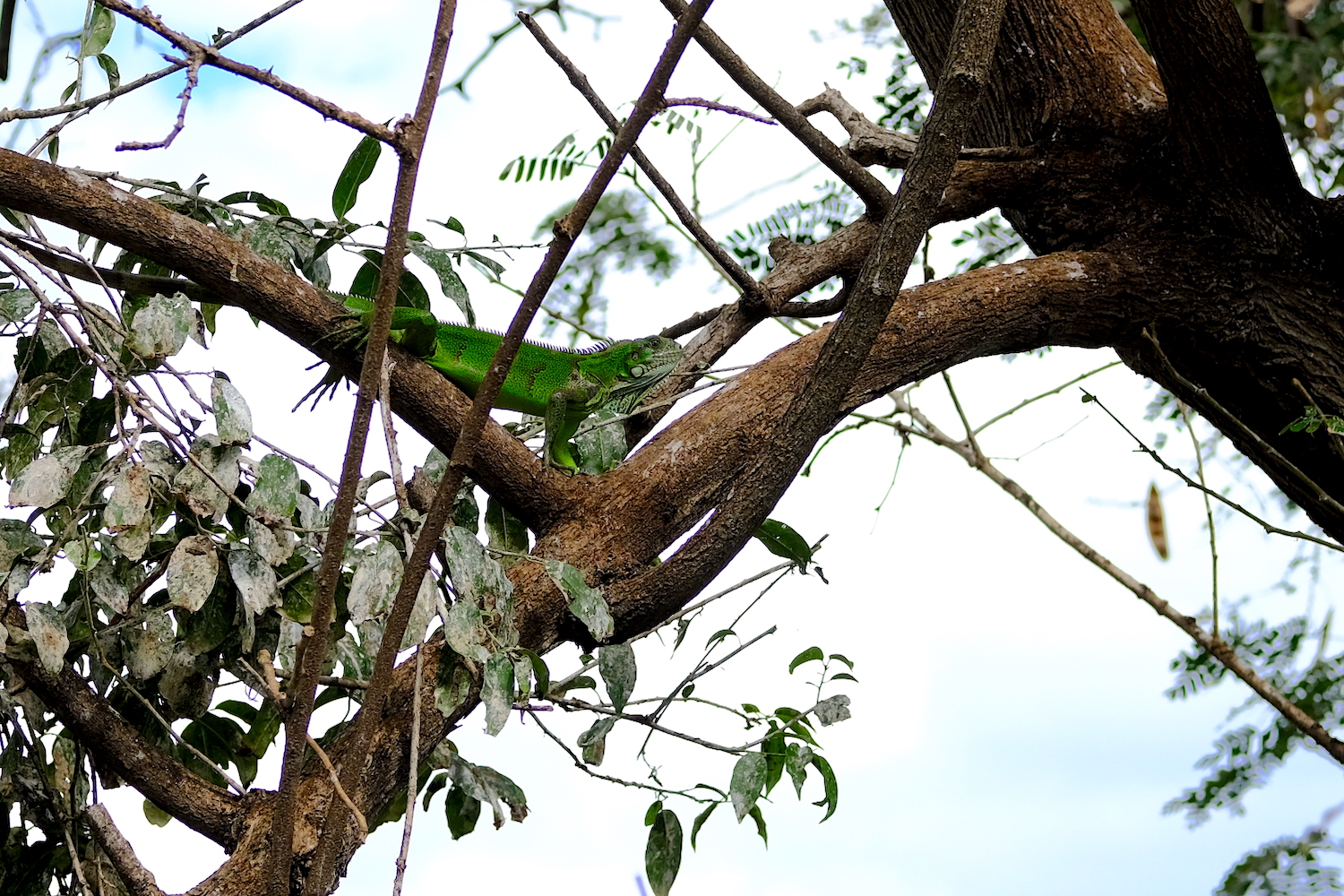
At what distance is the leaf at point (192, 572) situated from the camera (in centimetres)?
149

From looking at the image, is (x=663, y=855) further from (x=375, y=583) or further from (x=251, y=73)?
(x=251, y=73)

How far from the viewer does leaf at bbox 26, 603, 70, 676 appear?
148 centimetres

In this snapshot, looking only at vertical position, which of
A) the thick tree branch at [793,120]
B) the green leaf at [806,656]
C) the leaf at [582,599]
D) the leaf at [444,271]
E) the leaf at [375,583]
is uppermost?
the thick tree branch at [793,120]

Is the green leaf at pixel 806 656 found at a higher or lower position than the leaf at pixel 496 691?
higher

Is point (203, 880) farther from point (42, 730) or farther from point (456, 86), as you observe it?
point (456, 86)

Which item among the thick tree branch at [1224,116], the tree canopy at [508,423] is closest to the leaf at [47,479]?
the tree canopy at [508,423]

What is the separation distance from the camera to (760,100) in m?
2.05

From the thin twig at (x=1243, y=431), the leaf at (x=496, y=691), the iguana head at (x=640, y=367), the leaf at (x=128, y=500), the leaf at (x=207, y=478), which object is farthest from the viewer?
the thin twig at (x=1243, y=431)

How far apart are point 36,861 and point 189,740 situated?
0.26 metres

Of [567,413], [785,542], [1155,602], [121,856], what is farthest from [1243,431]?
[121,856]

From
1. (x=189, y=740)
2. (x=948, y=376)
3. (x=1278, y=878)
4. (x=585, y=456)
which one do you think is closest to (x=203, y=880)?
(x=189, y=740)

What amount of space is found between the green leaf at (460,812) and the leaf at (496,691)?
1.96ft

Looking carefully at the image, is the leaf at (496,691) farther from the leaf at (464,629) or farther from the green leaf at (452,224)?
the green leaf at (452,224)

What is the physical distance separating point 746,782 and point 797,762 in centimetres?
8
